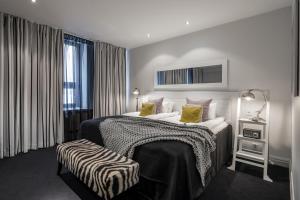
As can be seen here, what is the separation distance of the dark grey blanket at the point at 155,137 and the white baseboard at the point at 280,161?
1.30 m

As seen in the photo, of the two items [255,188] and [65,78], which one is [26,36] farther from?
[255,188]

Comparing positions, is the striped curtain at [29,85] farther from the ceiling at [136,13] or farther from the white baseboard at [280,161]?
the white baseboard at [280,161]

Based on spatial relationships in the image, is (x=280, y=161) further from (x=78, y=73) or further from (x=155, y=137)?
(x=78, y=73)

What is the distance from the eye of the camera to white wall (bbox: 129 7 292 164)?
2580 mm

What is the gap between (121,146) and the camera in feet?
6.64

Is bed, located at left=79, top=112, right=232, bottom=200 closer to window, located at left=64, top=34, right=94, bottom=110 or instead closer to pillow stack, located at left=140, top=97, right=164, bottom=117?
pillow stack, located at left=140, top=97, right=164, bottom=117

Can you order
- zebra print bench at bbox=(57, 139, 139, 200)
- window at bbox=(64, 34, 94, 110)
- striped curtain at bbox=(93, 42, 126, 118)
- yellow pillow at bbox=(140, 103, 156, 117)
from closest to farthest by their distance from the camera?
zebra print bench at bbox=(57, 139, 139, 200), yellow pillow at bbox=(140, 103, 156, 117), window at bbox=(64, 34, 94, 110), striped curtain at bbox=(93, 42, 126, 118)

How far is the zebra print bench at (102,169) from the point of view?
1.48 meters

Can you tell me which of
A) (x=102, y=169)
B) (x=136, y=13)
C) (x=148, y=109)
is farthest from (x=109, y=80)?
(x=102, y=169)

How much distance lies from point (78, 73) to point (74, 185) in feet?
8.61

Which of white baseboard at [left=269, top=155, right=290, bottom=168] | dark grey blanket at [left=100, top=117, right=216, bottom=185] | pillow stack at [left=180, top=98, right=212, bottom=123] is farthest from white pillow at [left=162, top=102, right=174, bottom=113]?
white baseboard at [left=269, top=155, right=290, bottom=168]

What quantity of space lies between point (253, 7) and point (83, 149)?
3.21 metres

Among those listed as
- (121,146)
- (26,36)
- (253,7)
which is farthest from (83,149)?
(253,7)

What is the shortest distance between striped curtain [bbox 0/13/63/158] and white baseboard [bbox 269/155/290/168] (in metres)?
3.96
